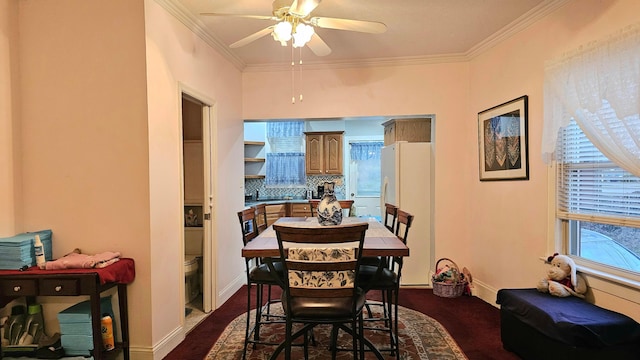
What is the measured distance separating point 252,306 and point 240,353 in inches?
36.7

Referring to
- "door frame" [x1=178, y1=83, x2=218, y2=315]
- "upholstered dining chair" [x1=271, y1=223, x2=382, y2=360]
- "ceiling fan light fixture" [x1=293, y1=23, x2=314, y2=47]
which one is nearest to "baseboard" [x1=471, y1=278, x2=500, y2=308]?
"upholstered dining chair" [x1=271, y1=223, x2=382, y2=360]

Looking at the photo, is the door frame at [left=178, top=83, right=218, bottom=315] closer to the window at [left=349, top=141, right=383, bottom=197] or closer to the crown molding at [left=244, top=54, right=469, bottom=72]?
the crown molding at [left=244, top=54, right=469, bottom=72]

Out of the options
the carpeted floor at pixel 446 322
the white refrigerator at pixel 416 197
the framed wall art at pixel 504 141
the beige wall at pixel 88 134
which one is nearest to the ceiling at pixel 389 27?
the beige wall at pixel 88 134

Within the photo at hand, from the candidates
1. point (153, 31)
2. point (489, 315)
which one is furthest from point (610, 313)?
point (153, 31)

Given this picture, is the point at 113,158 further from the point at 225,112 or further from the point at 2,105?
the point at 225,112

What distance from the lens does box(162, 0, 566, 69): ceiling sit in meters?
2.64

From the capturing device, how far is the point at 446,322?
3006 mm

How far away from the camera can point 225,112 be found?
11.9 ft

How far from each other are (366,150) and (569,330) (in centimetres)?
483

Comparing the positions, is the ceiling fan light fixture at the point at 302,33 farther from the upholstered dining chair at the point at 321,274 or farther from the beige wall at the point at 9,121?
the beige wall at the point at 9,121

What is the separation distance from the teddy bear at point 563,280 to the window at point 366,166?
4.11 m

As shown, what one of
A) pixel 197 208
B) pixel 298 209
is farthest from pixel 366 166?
pixel 197 208

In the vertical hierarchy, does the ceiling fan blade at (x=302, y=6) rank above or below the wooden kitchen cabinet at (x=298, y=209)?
above

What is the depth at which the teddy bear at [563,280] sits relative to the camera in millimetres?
2303
